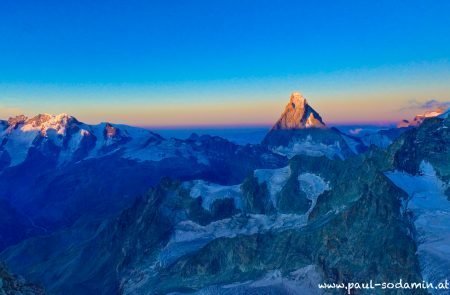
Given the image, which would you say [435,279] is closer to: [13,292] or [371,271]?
[371,271]

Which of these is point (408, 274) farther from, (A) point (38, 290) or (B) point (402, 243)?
(A) point (38, 290)

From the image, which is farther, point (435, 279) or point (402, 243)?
point (402, 243)

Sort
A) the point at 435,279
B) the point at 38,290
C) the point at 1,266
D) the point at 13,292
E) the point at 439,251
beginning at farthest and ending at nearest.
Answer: the point at 439,251
the point at 435,279
the point at 38,290
the point at 1,266
the point at 13,292

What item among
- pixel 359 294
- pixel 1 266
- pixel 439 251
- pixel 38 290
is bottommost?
pixel 359 294

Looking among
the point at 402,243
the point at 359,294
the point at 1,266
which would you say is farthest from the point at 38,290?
the point at 402,243

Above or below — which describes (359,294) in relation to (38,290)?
below

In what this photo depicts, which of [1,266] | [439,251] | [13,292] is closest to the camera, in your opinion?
[13,292]

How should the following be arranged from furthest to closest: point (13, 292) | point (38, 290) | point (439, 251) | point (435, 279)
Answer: point (439, 251), point (435, 279), point (38, 290), point (13, 292)

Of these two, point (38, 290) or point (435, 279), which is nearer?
point (38, 290)

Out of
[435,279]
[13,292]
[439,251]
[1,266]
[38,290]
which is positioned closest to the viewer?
[13,292]
